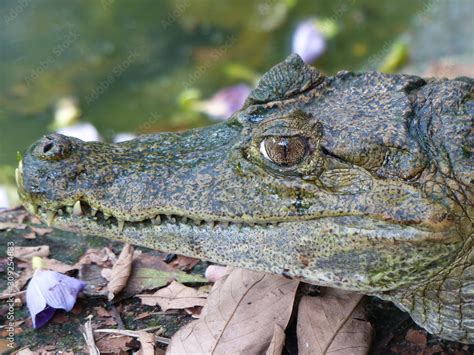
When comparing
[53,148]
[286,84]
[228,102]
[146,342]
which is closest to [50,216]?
[53,148]

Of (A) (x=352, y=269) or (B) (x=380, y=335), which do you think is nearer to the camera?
(A) (x=352, y=269)

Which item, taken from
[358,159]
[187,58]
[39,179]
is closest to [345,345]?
[358,159]

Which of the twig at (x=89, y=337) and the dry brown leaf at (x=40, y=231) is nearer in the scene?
the twig at (x=89, y=337)

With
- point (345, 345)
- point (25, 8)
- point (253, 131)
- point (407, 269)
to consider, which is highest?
point (25, 8)

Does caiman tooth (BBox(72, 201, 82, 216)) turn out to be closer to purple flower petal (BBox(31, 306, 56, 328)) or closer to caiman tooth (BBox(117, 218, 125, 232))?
caiman tooth (BBox(117, 218, 125, 232))

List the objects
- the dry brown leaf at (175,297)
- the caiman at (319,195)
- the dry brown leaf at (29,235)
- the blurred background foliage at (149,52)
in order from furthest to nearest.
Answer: the blurred background foliage at (149,52) → the dry brown leaf at (29,235) → the dry brown leaf at (175,297) → the caiman at (319,195)

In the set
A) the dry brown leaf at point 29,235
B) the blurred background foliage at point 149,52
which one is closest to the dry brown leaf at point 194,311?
the dry brown leaf at point 29,235

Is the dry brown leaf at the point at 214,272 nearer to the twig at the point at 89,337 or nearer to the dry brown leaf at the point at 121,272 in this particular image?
Answer: the dry brown leaf at the point at 121,272

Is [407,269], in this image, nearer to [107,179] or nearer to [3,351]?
[107,179]

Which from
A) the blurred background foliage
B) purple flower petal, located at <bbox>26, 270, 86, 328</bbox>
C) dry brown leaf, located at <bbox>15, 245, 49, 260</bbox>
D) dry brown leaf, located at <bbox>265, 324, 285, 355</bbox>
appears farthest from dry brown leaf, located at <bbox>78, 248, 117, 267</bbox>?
the blurred background foliage
